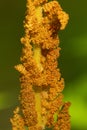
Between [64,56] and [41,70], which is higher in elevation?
[64,56]

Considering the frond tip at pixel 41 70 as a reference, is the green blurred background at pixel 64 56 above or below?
above

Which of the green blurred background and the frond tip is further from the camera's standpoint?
the green blurred background

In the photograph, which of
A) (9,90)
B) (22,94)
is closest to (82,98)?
(9,90)

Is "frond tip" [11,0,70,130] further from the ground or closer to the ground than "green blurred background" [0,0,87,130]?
closer to the ground

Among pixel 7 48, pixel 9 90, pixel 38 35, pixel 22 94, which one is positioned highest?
pixel 7 48

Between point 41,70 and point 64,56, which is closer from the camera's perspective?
point 41,70

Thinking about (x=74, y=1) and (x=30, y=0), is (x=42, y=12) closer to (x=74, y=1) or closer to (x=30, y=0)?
(x=30, y=0)

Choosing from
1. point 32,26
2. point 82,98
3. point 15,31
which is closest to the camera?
point 32,26

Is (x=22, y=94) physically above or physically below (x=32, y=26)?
below
